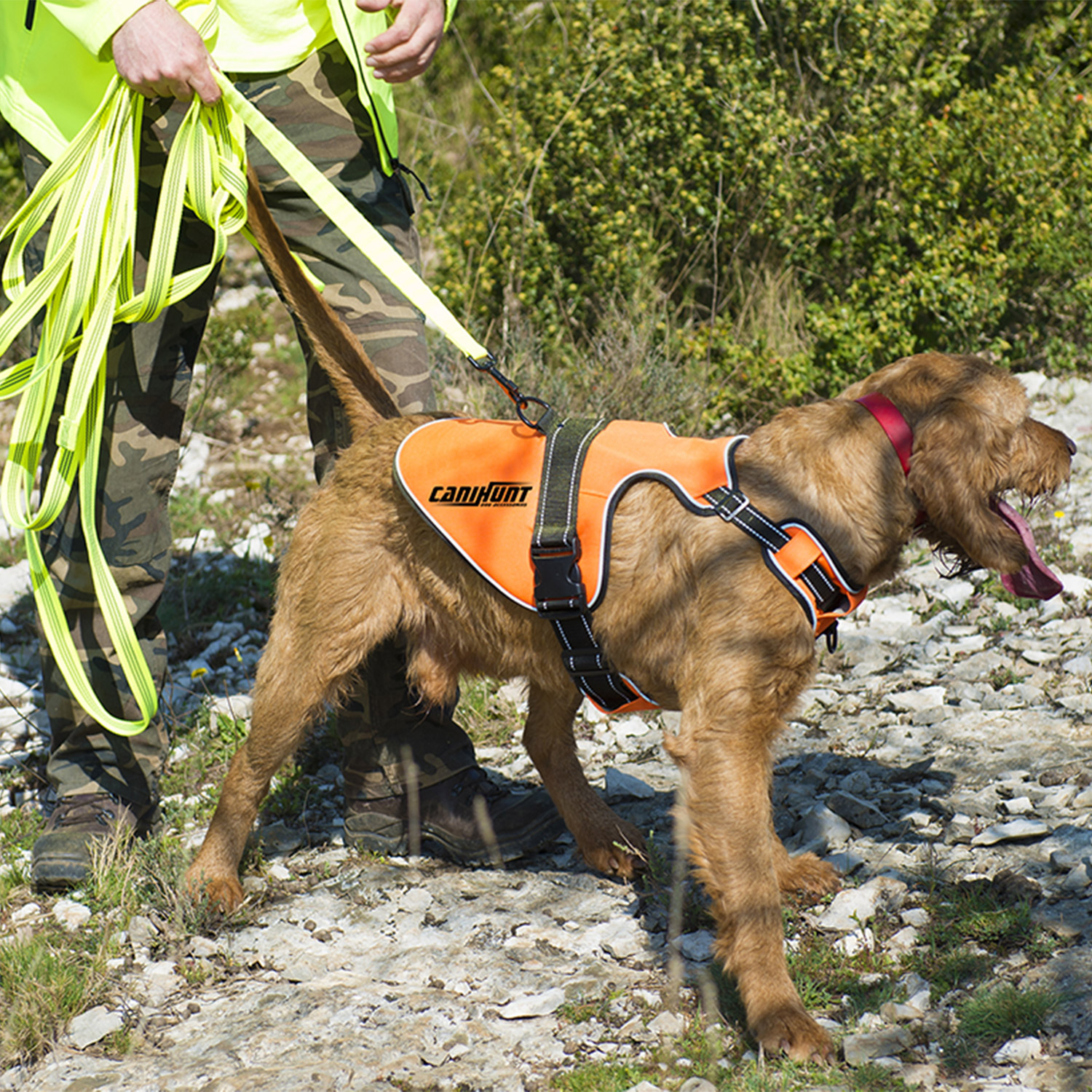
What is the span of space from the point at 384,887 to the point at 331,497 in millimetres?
1214

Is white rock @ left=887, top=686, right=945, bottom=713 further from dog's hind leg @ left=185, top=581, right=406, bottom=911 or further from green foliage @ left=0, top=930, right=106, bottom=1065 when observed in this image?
green foliage @ left=0, top=930, right=106, bottom=1065

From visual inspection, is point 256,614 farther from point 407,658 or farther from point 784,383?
point 784,383

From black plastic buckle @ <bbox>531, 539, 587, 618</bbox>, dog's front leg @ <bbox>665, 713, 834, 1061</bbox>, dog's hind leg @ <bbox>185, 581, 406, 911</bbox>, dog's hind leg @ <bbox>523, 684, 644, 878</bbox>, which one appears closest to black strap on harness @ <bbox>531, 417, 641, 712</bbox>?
black plastic buckle @ <bbox>531, 539, 587, 618</bbox>

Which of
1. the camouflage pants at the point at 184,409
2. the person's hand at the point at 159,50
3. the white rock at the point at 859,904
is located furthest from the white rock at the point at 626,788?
the person's hand at the point at 159,50

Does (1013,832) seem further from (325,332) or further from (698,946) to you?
(325,332)

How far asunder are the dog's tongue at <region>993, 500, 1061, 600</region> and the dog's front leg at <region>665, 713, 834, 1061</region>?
2.60ft

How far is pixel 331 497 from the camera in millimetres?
3414

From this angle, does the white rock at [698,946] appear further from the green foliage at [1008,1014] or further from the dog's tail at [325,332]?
the dog's tail at [325,332]

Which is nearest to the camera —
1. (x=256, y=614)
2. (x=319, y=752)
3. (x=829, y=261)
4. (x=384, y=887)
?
(x=384, y=887)

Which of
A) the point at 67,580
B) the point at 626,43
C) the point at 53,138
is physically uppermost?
the point at 626,43

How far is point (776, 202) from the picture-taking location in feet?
22.0

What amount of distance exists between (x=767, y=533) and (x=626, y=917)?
125cm

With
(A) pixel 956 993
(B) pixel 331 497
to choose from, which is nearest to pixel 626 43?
(B) pixel 331 497

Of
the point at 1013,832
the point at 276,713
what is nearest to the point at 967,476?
the point at 1013,832
